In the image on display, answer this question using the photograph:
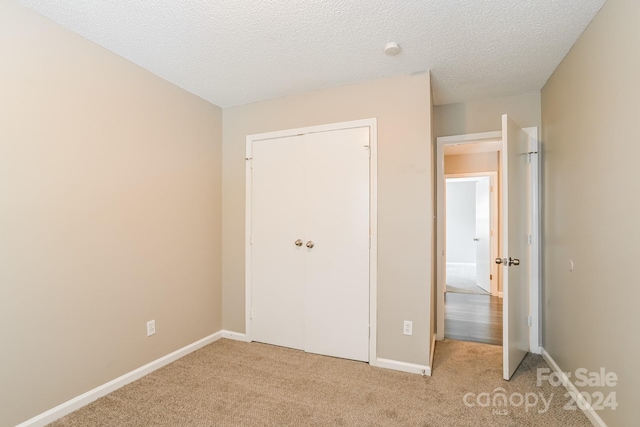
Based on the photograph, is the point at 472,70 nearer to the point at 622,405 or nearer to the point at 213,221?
the point at 622,405

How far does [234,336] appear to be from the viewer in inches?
126

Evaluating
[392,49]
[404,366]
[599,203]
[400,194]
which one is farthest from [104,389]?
[599,203]

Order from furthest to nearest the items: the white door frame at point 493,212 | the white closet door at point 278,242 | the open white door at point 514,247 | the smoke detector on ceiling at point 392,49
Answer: the white door frame at point 493,212, the white closet door at point 278,242, the open white door at point 514,247, the smoke detector on ceiling at point 392,49

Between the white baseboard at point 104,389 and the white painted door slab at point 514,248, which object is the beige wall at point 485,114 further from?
the white baseboard at point 104,389

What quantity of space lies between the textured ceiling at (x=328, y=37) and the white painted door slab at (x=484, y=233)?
10.4 feet

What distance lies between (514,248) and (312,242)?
1.74m

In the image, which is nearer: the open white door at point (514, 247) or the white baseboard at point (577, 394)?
the white baseboard at point (577, 394)

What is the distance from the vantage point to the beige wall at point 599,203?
1.47 meters

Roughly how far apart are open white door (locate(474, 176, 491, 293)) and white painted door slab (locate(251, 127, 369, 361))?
3801 millimetres

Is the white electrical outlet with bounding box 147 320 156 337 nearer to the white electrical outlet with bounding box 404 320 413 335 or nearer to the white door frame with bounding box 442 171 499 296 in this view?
the white electrical outlet with bounding box 404 320 413 335

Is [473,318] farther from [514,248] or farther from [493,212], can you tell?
[493,212]

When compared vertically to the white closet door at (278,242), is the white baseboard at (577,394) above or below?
below

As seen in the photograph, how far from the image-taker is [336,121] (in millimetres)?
2771

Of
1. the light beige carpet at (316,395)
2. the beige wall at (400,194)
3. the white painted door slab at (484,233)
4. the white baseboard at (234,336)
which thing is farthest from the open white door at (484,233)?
the white baseboard at (234,336)
